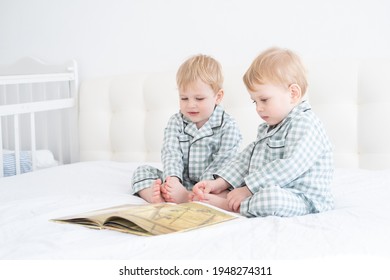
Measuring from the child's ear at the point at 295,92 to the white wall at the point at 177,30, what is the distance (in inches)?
27.0

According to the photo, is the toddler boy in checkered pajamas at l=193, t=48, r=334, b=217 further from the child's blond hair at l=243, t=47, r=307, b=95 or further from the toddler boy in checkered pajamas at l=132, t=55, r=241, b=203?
the toddler boy in checkered pajamas at l=132, t=55, r=241, b=203

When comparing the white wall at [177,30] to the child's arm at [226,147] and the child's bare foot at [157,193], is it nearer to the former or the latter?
the child's arm at [226,147]

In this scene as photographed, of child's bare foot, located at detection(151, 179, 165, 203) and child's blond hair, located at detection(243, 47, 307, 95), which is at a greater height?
child's blond hair, located at detection(243, 47, 307, 95)

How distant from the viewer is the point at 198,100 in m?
1.45

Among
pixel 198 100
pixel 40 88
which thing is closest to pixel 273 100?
pixel 198 100

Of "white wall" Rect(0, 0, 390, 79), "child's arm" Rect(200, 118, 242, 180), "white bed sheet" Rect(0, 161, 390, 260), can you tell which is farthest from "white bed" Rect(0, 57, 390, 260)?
"child's arm" Rect(200, 118, 242, 180)

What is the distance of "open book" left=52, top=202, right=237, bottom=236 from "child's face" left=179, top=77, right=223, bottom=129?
14.7 inches

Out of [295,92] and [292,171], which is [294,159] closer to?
[292,171]

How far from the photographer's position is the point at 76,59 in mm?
2367

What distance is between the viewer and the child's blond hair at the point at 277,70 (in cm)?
123

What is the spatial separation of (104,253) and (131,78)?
1.30 metres

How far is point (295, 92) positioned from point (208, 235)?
43 cm

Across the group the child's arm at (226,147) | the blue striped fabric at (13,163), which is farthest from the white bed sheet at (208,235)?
the blue striped fabric at (13,163)

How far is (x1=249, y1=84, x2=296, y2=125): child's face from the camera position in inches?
48.6
